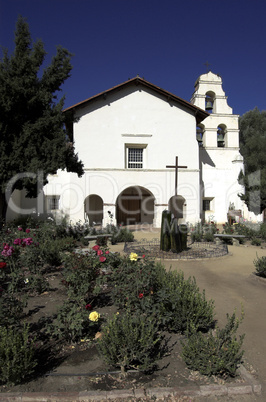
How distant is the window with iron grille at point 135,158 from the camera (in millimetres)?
19266

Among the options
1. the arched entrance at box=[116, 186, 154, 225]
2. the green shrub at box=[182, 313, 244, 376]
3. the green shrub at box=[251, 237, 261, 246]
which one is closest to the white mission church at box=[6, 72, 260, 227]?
the arched entrance at box=[116, 186, 154, 225]

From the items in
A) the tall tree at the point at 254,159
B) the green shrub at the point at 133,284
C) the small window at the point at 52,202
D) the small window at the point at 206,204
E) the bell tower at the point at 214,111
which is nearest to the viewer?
the green shrub at the point at 133,284

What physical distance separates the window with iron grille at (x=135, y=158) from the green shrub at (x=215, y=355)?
1674 cm

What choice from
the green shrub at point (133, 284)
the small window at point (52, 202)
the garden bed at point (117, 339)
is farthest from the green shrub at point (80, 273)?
the small window at point (52, 202)

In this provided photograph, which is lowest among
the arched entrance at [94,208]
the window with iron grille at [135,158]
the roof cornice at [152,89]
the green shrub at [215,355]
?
the green shrub at [215,355]

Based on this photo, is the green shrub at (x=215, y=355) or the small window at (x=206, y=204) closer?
the green shrub at (x=215, y=355)

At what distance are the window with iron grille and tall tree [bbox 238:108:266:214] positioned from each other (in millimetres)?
8126

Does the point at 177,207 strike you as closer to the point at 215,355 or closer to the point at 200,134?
the point at 200,134

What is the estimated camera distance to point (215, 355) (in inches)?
115

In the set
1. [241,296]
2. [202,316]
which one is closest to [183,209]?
[241,296]

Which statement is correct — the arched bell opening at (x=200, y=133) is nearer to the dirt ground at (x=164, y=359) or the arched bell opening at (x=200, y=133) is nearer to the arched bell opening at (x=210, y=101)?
the arched bell opening at (x=210, y=101)

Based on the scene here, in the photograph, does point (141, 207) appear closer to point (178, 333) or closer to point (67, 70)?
point (67, 70)

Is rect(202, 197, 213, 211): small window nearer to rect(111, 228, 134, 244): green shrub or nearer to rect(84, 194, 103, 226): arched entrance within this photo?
rect(84, 194, 103, 226): arched entrance

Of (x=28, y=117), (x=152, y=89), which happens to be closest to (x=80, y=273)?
(x=28, y=117)
